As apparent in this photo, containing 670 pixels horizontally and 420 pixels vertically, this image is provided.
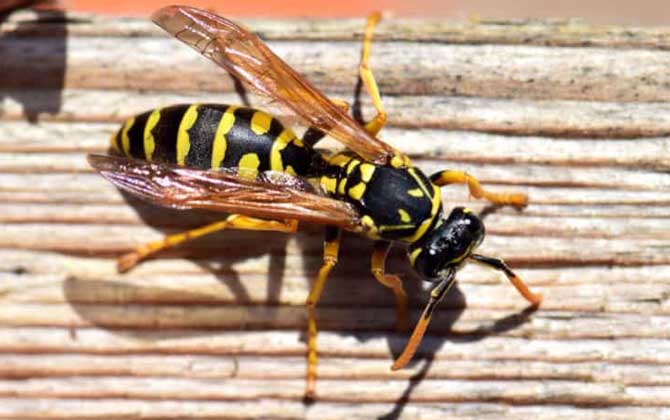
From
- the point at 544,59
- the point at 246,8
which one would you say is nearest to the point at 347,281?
the point at 544,59

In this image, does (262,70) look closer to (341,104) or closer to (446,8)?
(341,104)

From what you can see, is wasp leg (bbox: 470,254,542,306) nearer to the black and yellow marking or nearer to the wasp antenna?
the wasp antenna

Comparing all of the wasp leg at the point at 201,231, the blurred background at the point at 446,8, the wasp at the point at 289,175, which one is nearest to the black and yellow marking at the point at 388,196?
the wasp at the point at 289,175

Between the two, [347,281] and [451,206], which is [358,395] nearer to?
[347,281]

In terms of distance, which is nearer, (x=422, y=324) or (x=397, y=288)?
(x=422, y=324)

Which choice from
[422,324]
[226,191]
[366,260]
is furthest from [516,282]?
[226,191]

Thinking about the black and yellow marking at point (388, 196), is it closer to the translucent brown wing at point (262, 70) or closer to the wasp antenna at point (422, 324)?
the translucent brown wing at point (262, 70)
